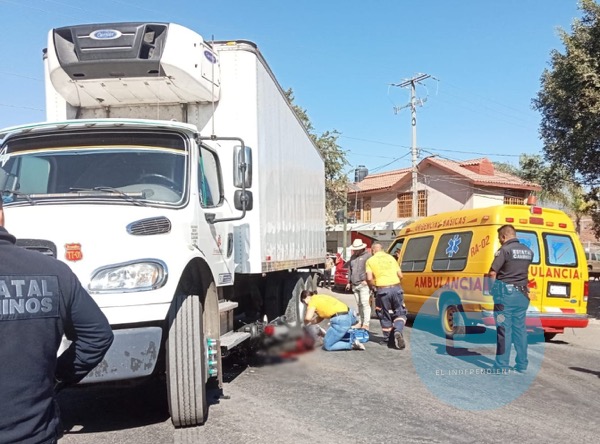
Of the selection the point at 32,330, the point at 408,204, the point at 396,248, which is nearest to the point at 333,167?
the point at 408,204

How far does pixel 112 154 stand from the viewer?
5125 mm

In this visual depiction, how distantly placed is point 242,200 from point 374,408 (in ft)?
7.64

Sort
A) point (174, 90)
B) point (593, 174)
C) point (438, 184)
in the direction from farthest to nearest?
1. point (438, 184)
2. point (593, 174)
3. point (174, 90)

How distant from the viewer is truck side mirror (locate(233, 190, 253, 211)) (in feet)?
18.1

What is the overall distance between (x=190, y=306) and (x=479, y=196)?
1224 inches

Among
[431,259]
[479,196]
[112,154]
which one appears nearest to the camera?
[112,154]

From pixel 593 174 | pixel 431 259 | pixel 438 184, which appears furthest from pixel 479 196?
pixel 431 259

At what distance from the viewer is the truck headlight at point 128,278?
414cm

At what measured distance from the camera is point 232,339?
5711 millimetres

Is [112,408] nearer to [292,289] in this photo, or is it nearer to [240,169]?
[240,169]

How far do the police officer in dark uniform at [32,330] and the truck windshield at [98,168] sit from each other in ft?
8.16

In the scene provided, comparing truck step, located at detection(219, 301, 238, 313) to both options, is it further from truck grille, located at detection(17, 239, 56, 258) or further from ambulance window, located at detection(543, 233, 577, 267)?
ambulance window, located at detection(543, 233, 577, 267)

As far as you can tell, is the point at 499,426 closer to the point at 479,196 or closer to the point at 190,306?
the point at 190,306

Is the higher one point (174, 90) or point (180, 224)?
point (174, 90)
